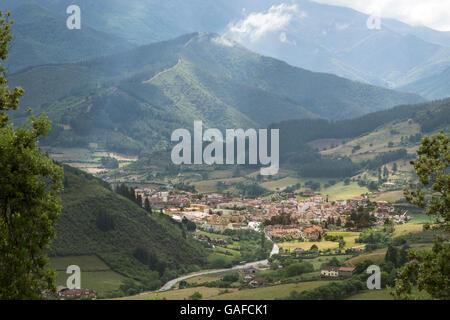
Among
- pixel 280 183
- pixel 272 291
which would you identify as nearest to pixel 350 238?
pixel 272 291

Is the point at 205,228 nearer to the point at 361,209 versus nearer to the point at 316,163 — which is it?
the point at 361,209

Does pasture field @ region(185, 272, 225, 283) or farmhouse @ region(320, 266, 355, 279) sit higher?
farmhouse @ region(320, 266, 355, 279)

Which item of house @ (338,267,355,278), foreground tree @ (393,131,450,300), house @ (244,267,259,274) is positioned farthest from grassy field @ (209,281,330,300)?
foreground tree @ (393,131,450,300)

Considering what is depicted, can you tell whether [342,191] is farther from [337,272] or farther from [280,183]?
[337,272]

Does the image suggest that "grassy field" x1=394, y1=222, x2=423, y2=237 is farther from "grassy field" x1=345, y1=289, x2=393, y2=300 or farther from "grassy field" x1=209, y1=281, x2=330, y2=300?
"grassy field" x1=345, y1=289, x2=393, y2=300

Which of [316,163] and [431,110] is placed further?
[431,110]
